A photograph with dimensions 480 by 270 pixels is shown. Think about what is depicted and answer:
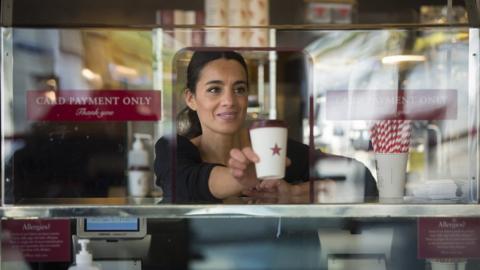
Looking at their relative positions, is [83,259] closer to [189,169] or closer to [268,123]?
[189,169]

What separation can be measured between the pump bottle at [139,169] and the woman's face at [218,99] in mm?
151

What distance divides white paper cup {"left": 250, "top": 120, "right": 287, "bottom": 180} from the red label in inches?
7.3

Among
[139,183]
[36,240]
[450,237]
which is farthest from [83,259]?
[450,237]

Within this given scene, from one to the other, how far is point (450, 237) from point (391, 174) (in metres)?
0.21

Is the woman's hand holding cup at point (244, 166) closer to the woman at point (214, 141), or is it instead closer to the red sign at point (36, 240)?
the woman at point (214, 141)

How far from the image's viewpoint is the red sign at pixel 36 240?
1561 mm

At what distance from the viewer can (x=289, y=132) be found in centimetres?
152

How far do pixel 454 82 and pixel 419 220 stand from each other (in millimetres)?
345

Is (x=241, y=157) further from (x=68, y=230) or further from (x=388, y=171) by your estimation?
(x=68, y=230)

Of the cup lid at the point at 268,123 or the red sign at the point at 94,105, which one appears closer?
the cup lid at the point at 268,123

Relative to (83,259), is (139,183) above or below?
above

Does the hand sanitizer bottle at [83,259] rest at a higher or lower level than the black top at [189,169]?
lower

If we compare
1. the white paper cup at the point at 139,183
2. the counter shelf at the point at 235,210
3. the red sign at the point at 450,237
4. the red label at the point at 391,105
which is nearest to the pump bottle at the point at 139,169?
the white paper cup at the point at 139,183

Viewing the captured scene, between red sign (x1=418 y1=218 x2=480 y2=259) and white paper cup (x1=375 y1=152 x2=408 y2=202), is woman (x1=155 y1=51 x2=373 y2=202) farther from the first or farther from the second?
red sign (x1=418 y1=218 x2=480 y2=259)
